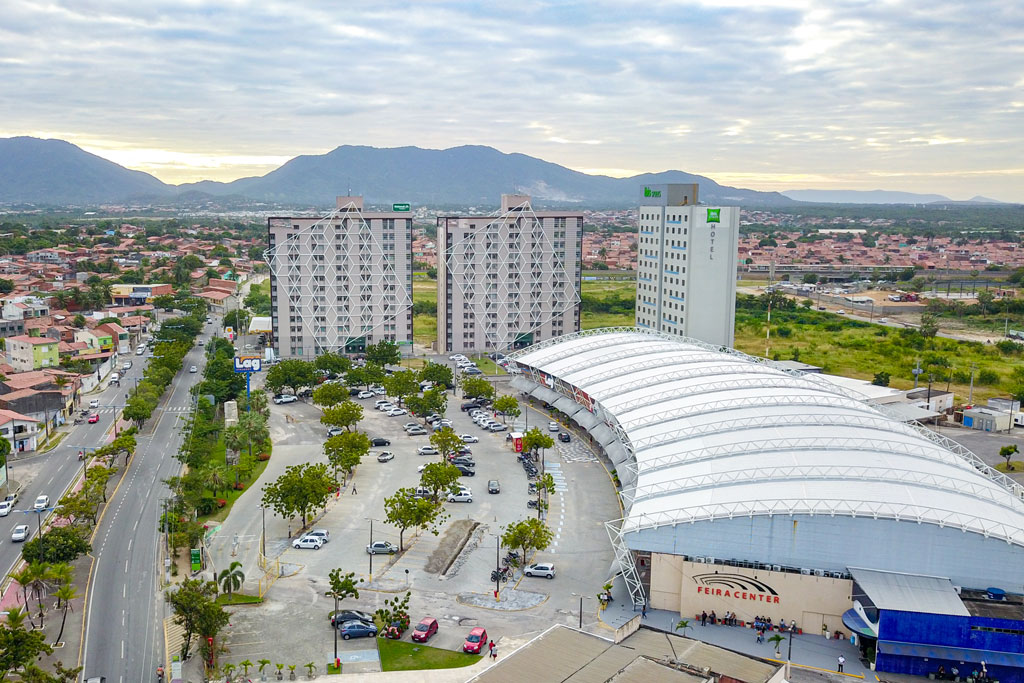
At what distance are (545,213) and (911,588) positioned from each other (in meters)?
50.9

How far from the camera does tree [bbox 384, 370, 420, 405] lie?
52.5 meters

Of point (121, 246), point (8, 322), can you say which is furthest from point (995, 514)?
point (121, 246)

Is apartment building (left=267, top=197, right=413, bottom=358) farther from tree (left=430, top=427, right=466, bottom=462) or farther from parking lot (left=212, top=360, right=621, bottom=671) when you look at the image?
tree (left=430, top=427, right=466, bottom=462)

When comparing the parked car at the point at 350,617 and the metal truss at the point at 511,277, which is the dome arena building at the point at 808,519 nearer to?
the parked car at the point at 350,617

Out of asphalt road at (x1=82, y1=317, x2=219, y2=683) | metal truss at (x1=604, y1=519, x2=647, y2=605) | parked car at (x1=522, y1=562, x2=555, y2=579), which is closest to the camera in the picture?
asphalt road at (x1=82, y1=317, x2=219, y2=683)

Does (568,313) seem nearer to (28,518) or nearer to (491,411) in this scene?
(491,411)

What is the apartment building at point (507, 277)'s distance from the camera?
6906cm

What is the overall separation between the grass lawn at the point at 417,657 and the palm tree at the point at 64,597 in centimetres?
993

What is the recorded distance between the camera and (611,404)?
4081cm

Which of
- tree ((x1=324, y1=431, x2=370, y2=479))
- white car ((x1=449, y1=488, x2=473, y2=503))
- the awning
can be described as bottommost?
white car ((x1=449, y1=488, x2=473, y2=503))

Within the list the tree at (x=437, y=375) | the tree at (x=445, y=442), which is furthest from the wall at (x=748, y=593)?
the tree at (x=437, y=375)

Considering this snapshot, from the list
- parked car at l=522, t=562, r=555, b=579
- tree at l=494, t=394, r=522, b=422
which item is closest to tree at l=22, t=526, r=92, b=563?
parked car at l=522, t=562, r=555, b=579

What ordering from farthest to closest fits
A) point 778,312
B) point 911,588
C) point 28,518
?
point 778,312 < point 28,518 < point 911,588

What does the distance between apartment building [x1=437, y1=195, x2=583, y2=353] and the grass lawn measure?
152ft
